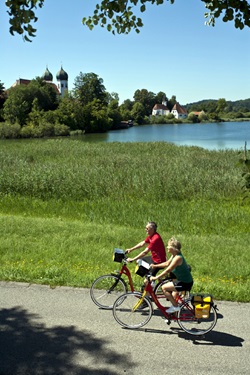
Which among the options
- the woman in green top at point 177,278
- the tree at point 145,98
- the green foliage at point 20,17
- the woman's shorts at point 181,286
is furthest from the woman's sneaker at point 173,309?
the tree at point 145,98

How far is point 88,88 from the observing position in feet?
346

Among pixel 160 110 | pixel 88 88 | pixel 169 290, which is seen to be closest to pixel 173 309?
pixel 169 290

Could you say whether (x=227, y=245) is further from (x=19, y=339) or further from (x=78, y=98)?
(x=78, y=98)

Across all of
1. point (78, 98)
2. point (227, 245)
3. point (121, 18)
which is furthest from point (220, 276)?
point (78, 98)

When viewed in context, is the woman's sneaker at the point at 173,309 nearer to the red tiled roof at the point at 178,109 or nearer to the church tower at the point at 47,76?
the church tower at the point at 47,76

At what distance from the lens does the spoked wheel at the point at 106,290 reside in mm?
5584

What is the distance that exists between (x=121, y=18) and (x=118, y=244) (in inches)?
206

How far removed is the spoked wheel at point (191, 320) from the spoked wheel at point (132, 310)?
1.40ft

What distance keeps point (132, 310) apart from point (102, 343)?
0.77m

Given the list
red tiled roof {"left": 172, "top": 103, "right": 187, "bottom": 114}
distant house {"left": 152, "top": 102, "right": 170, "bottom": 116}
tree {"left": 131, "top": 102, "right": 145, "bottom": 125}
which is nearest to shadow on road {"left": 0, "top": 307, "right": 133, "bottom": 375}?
tree {"left": 131, "top": 102, "right": 145, "bottom": 125}

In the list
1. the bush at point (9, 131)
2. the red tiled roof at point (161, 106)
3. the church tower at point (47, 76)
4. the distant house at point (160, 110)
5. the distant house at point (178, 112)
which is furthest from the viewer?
the distant house at point (178, 112)

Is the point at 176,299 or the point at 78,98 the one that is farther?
the point at 78,98

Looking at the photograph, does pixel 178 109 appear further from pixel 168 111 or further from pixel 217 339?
pixel 217 339

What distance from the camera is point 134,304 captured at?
17.3ft
